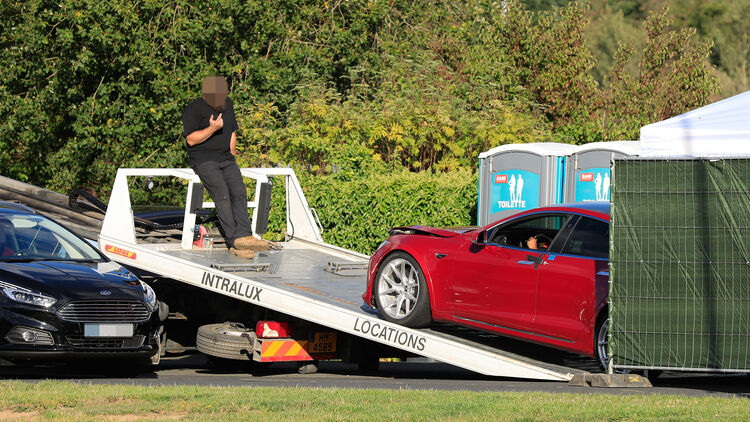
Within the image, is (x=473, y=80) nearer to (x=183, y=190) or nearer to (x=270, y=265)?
(x=183, y=190)

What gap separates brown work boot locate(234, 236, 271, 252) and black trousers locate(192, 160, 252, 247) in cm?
9

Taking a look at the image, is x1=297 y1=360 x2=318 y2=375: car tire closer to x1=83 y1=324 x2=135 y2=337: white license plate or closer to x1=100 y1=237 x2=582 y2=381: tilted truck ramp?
x1=100 y1=237 x2=582 y2=381: tilted truck ramp

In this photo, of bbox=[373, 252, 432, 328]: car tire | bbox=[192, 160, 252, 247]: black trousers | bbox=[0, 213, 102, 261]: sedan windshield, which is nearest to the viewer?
bbox=[373, 252, 432, 328]: car tire

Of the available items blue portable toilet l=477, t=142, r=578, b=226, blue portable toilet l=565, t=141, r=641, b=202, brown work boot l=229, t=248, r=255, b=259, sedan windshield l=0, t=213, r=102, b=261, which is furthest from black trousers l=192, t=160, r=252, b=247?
blue portable toilet l=565, t=141, r=641, b=202

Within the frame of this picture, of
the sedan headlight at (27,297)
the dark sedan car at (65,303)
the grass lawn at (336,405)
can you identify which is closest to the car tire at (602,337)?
the grass lawn at (336,405)

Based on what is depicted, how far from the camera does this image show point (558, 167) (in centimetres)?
1489

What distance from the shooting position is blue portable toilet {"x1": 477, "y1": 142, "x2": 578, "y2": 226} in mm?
14898

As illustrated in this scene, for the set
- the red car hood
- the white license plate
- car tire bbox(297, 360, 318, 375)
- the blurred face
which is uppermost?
the blurred face

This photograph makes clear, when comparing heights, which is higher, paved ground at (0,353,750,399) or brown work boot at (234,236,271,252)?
brown work boot at (234,236,271,252)

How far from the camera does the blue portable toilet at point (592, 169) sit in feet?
46.6

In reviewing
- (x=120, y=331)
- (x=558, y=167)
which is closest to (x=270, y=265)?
(x=120, y=331)

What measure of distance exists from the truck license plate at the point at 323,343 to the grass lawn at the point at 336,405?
2.07 m

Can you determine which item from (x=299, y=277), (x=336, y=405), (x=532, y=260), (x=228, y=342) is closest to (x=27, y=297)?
(x=228, y=342)

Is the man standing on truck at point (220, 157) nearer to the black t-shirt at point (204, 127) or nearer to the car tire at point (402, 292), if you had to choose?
the black t-shirt at point (204, 127)
